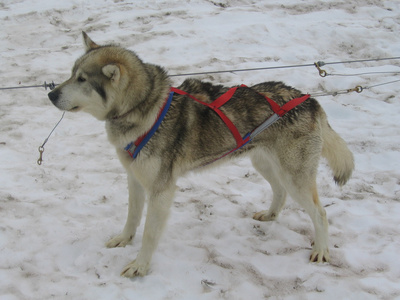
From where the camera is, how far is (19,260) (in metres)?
3.47

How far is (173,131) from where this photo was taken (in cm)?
350

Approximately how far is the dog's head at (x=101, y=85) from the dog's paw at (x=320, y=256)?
2.25 meters

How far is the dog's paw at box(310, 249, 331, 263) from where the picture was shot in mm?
3828

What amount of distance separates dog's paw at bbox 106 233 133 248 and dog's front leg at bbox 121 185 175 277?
389 mm

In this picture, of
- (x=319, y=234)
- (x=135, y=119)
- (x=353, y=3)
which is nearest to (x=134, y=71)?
(x=135, y=119)

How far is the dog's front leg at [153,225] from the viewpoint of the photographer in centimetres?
350

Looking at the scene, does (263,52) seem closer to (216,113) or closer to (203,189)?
(203,189)

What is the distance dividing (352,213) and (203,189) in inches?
70.6

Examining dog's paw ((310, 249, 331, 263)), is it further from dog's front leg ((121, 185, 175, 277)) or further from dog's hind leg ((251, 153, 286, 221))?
dog's front leg ((121, 185, 175, 277))

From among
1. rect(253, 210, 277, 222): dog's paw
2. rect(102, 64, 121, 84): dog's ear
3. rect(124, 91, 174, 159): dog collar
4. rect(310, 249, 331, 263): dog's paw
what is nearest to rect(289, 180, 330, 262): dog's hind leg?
rect(310, 249, 331, 263): dog's paw

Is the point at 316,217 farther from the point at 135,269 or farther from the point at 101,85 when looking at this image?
the point at 101,85

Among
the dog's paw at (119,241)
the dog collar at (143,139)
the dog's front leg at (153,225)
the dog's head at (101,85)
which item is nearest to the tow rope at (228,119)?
the dog collar at (143,139)

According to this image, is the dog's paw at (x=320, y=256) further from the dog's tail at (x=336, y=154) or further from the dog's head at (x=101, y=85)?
the dog's head at (x=101, y=85)

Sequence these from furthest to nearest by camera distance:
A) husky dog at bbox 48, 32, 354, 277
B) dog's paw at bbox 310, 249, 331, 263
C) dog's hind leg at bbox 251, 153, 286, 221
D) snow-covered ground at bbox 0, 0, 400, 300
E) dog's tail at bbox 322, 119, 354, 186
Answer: dog's hind leg at bbox 251, 153, 286, 221, dog's tail at bbox 322, 119, 354, 186, dog's paw at bbox 310, 249, 331, 263, snow-covered ground at bbox 0, 0, 400, 300, husky dog at bbox 48, 32, 354, 277
